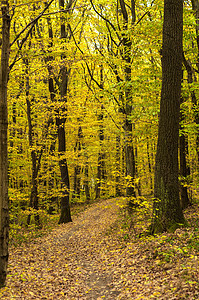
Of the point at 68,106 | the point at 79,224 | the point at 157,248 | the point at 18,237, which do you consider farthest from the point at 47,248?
the point at 68,106

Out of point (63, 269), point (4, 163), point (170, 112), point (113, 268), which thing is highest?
point (170, 112)

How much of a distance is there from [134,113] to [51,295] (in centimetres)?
710

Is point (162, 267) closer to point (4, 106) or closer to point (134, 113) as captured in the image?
point (4, 106)

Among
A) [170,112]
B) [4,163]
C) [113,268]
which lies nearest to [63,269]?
[113,268]

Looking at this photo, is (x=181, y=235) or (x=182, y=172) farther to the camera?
(x=182, y=172)

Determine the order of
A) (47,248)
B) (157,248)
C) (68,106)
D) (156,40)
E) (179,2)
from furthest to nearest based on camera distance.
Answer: (68,106) → (47,248) → (156,40) → (179,2) → (157,248)

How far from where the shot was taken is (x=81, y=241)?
1011cm

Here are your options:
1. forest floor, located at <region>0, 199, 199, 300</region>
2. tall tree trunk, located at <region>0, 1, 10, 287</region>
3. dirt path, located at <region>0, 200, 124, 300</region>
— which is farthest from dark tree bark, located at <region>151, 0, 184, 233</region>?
tall tree trunk, located at <region>0, 1, 10, 287</region>

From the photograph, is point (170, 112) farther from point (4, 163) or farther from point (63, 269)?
point (63, 269)

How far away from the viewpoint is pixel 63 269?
284 inches

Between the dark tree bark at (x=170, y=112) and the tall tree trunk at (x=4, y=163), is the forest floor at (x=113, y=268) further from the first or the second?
the dark tree bark at (x=170, y=112)

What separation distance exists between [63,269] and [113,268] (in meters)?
1.64

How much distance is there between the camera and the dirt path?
217 inches

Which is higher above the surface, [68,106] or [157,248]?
[68,106]
